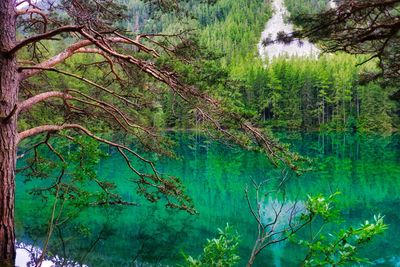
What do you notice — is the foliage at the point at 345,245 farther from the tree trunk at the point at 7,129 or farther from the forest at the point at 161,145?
the tree trunk at the point at 7,129

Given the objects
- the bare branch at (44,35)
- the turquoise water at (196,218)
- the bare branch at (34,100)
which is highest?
the bare branch at (44,35)

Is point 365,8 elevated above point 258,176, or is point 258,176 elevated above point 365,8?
point 365,8

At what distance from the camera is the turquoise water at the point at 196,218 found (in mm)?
9102

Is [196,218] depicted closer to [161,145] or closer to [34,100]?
[161,145]

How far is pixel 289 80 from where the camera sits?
5041 centimetres

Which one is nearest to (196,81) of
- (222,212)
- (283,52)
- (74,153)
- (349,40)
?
(74,153)

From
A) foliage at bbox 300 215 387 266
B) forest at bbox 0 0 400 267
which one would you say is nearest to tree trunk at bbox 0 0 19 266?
forest at bbox 0 0 400 267

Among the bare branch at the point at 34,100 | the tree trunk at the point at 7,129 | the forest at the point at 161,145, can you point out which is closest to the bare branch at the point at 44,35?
the forest at the point at 161,145

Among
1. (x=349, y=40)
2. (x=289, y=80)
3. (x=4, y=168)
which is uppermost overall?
(x=289, y=80)

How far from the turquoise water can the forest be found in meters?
0.06

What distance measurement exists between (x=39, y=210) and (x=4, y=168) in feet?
30.5

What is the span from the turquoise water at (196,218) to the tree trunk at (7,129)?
19.5 inches

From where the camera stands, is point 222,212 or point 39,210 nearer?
point 39,210

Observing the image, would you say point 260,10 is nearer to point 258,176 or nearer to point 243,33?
point 243,33
